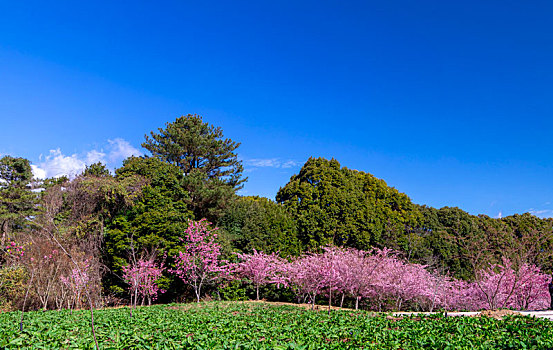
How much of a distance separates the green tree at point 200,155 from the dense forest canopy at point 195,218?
3.0 inches

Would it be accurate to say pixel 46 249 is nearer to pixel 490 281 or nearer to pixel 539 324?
pixel 539 324

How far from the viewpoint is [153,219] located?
57.6 feet

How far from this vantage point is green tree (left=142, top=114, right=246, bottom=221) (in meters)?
20.5

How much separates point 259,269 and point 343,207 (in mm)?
8007

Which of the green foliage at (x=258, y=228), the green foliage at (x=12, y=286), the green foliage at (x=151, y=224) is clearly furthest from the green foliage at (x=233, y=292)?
the green foliage at (x=12, y=286)

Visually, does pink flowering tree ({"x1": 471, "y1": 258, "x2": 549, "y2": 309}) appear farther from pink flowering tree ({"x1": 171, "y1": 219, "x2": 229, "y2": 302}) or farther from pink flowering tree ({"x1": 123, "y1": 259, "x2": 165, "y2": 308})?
pink flowering tree ({"x1": 123, "y1": 259, "x2": 165, "y2": 308})

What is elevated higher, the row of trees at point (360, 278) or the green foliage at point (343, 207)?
the green foliage at point (343, 207)

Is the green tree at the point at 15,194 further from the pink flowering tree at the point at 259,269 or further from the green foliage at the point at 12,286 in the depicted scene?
the pink flowering tree at the point at 259,269


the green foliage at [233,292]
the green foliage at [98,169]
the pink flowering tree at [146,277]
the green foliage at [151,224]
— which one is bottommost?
the green foliage at [233,292]

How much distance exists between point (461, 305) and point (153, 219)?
17755 millimetres

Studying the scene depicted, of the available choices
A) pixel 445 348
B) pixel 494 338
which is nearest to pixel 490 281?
pixel 494 338

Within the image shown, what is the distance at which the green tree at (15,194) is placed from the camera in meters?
16.4

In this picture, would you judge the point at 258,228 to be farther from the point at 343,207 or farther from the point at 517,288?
the point at 517,288

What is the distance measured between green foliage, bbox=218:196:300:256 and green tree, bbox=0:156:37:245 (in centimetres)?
1050
